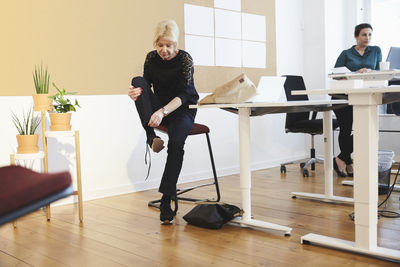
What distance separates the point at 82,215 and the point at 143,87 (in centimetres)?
87

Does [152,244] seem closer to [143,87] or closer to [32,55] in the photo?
[143,87]

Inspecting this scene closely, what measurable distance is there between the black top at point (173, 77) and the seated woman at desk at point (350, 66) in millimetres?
1792

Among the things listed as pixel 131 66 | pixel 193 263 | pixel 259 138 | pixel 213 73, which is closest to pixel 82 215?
pixel 193 263

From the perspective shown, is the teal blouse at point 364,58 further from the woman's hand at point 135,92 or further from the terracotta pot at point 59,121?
the terracotta pot at point 59,121

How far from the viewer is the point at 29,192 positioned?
0.84 m

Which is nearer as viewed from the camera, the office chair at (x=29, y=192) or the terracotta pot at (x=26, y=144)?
the office chair at (x=29, y=192)

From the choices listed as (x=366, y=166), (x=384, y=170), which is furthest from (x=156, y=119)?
(x=384, y=170)

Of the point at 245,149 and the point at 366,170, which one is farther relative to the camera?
the point at 245,149

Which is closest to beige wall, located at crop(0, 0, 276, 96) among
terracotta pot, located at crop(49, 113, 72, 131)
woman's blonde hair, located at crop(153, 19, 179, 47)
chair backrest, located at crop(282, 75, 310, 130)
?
terracotta pot, located at crop(49, 113, 72, 131)

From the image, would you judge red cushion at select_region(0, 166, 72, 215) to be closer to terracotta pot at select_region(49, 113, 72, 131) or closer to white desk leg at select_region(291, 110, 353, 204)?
terracotta pot at select_region(49, 113, 72, 131)

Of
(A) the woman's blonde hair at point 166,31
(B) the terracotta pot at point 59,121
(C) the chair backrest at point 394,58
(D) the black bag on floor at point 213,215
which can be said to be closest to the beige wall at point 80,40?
(B) the terracotta pot at point 59,121

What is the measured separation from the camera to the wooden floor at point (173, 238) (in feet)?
6.31

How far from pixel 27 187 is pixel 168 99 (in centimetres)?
198

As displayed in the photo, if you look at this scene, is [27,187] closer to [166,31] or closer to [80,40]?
[166,31]
